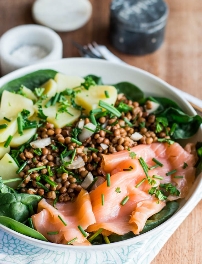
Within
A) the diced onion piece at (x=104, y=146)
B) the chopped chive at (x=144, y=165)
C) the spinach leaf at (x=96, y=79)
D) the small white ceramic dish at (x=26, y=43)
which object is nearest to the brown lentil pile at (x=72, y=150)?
the diced onion piece at (x=104, y=146)

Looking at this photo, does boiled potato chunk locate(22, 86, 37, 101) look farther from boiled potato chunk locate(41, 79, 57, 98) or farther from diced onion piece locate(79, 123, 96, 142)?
diced onion piece locate(79, 123, 96, 142)

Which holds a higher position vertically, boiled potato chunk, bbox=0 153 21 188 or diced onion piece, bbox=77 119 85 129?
diced onion piece, bbox=77 119 85 129

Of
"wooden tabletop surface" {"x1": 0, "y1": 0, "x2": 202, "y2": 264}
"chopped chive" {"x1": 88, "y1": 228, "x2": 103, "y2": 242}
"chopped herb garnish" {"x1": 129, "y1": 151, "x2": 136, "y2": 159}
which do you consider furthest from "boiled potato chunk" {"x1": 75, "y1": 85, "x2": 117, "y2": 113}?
"wooden tabletop surface" {"x1": 0, "y1": 0, "x2": 202, "y2": 264}

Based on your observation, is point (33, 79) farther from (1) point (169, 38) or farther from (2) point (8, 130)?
(1) point (169, 38)

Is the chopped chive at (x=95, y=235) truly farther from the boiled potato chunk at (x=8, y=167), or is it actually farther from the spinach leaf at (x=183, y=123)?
the spinach leaf at (x=183, y=123)

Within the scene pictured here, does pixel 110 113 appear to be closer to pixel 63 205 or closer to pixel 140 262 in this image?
pixel 63 205

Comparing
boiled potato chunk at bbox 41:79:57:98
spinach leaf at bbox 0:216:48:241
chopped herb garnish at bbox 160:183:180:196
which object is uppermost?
boiled potato chunk at bbox 41:79:57:98

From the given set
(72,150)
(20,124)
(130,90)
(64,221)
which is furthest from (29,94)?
(64,221)
